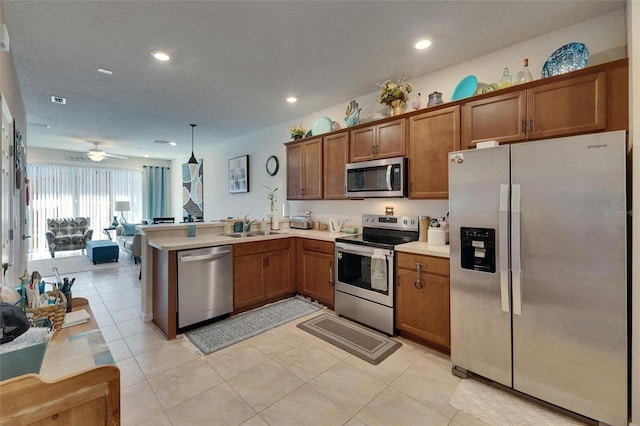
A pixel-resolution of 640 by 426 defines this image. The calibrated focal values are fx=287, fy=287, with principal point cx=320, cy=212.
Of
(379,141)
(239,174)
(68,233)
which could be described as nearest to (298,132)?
(379,141)

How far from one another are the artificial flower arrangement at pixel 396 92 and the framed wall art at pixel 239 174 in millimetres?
3512

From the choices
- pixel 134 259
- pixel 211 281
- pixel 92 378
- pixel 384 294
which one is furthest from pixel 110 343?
pixel 134 259

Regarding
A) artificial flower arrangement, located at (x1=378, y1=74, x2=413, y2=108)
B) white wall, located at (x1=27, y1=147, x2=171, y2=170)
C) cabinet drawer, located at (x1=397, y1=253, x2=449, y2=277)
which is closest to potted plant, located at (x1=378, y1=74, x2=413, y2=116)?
artificial flower arrangement, located at (x1=378, y1=74, x2=413, y2=108)

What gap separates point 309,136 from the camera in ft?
13.9

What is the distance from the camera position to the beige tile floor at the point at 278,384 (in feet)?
5.98

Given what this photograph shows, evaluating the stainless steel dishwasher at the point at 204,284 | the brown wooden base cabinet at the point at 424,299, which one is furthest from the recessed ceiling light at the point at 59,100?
the brown wooden base cabinet at the point at 424,299

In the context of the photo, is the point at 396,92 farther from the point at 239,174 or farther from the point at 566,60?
the point at 239,174

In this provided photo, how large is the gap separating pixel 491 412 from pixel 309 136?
362 cm

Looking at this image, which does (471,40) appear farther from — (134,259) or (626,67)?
(134,259)

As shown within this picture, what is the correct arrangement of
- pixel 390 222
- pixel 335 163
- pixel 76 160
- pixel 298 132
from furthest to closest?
pixel 76 160 < pixel 298 132 < pixel 335 163 < pixel 390 222

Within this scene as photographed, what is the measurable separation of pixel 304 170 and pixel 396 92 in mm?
1660

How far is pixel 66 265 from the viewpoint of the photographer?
19.3ft

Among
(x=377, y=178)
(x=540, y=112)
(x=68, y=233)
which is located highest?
(x=540, y=112)

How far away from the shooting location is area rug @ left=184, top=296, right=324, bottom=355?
277cm
